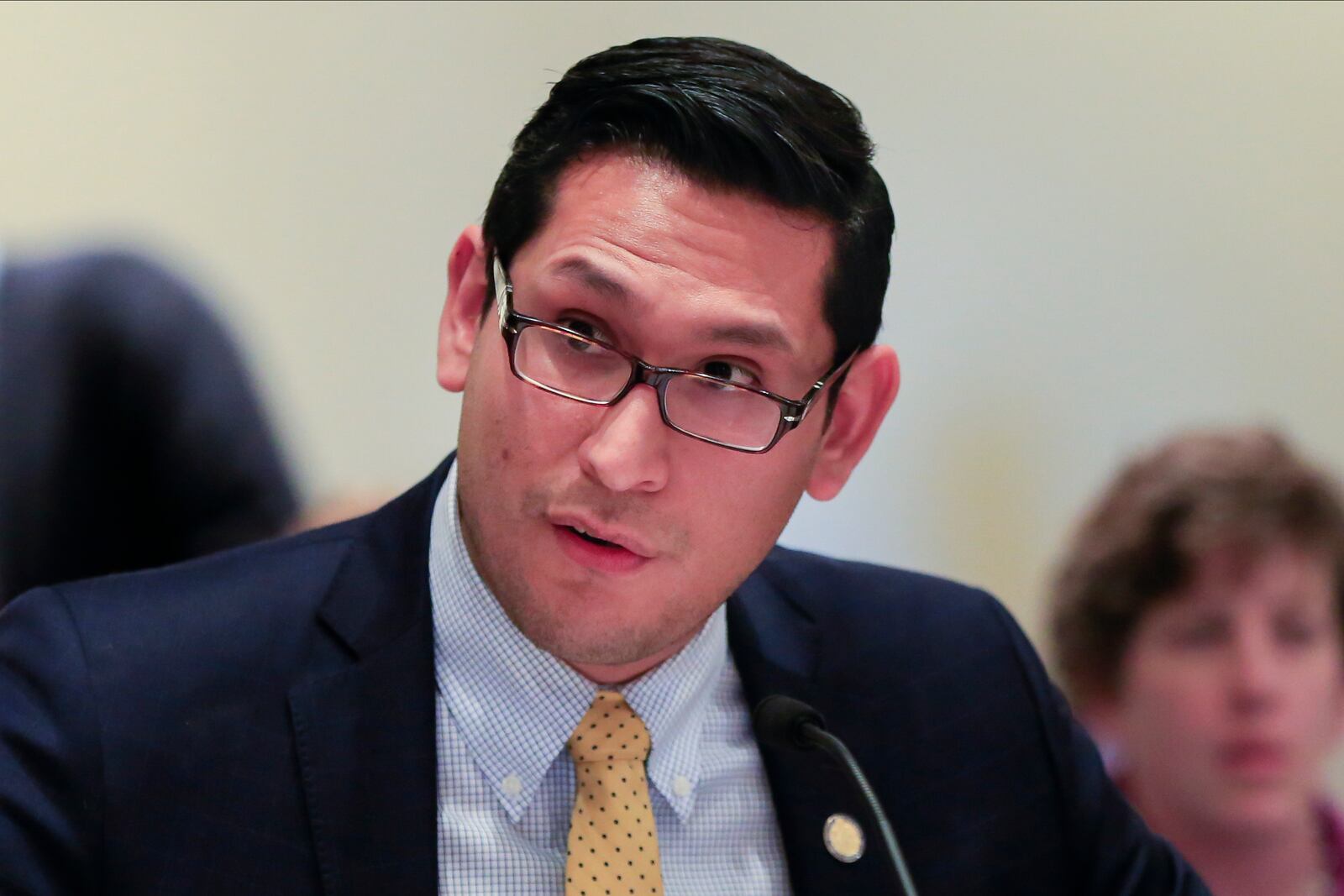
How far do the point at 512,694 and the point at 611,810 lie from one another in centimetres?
17

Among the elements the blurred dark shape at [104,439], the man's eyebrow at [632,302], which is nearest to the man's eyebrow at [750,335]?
the man's eyebrow at [632,302]

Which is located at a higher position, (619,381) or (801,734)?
(619,381)

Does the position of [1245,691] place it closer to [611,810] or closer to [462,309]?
[611,810]

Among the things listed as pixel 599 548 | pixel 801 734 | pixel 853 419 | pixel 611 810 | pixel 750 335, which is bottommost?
pixel 611 810

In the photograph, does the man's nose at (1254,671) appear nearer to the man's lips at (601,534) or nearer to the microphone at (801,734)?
the microphone at (801,734)

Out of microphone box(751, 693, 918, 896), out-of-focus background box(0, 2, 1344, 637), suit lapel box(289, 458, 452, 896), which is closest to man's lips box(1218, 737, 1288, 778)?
out-of-focus background box(0, 2, 1344, 637)

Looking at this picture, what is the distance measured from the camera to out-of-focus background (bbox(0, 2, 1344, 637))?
238cm

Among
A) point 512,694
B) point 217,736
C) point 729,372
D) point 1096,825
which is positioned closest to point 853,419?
point 729,372

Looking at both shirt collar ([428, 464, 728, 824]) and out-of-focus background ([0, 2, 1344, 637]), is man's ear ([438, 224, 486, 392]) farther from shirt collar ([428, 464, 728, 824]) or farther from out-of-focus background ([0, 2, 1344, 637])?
out-of-focus background ([0, 2, 1344, 637])

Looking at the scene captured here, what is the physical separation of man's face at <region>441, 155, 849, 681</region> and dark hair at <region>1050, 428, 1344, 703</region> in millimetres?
1186

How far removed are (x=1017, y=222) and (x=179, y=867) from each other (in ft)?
6.17

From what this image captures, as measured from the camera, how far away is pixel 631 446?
4.73 feet

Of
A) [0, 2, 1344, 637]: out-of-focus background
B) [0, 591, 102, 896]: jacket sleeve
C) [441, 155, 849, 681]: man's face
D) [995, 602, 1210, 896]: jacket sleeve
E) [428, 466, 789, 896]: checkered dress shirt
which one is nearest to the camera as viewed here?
[0, 591, 102, 896]: jacket sleeve

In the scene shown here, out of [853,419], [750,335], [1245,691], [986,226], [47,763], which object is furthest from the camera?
[986,226]
